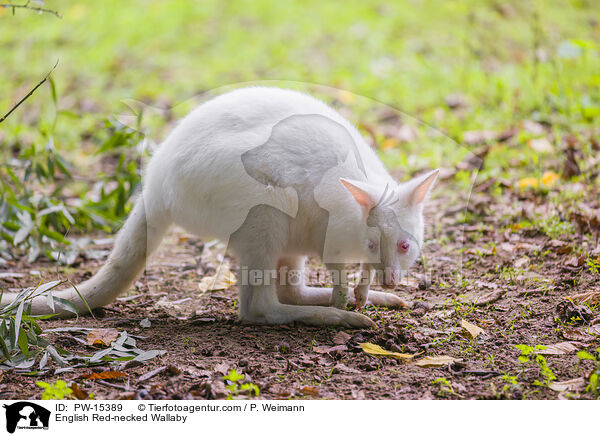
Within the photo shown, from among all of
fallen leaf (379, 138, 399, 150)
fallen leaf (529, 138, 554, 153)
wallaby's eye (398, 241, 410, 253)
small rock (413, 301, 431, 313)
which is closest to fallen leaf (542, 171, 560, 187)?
fallen leaf (529, 138, 554, 153)

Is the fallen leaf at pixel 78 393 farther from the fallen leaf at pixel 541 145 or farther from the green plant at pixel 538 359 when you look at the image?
the fallen leaf at pixel 541 145

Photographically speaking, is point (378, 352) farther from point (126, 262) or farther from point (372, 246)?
point (126, 262)

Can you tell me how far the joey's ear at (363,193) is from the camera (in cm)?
288

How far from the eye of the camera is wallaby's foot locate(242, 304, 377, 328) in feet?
10.2

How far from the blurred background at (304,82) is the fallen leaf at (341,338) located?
1742 millimetres

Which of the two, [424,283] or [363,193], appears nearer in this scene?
[363,193]

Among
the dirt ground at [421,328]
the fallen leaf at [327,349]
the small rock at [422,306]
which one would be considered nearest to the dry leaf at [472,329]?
the dirt ground at [421,328]

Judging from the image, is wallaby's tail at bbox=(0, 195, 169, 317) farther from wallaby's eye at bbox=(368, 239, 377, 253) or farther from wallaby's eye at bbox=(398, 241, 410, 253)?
wallaby's eye at bbox=(398, 241, 410, 253)

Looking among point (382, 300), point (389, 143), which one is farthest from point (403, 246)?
point (389, 143)

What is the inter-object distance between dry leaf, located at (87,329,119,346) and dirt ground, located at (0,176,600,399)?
0.05 m

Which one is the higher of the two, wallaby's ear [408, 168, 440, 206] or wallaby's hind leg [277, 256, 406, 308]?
wallaby's ear [408, 168, 440, 206]

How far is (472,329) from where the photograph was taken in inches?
118

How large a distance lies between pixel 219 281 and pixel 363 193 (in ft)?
4.24
